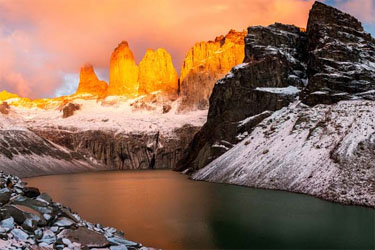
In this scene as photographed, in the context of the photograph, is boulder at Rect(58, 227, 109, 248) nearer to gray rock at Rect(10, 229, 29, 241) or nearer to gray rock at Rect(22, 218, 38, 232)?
gray rock at Rect(22, 218, 38, 232)

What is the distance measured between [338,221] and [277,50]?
273ft

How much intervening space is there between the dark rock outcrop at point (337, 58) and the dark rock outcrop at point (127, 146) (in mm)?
98309

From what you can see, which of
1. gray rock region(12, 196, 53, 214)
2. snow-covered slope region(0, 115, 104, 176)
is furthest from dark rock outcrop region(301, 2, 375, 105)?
snow-covered slope region(0, 115, 104, 176)

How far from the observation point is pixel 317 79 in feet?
272

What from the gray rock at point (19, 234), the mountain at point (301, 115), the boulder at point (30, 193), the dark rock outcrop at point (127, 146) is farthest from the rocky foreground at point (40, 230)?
the dark rock outcrop at point (127, 146)

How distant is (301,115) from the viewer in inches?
2840

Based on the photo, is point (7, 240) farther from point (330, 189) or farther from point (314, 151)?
point (314, 151)

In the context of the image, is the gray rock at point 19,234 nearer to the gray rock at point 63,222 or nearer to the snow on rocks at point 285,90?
the gray rock at point 63,222

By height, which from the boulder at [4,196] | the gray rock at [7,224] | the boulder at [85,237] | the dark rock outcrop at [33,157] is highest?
the boulder at [4,196]

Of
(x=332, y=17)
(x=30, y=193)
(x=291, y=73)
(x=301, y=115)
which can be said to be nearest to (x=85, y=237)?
(x=30, y=193)

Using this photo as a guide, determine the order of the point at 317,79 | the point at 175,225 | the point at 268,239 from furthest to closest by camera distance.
Result: the point at 317,79 < the point at 175,225 < the point at 268,239

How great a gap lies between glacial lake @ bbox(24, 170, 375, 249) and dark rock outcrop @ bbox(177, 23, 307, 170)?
153 ft

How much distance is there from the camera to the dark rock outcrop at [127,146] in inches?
7042

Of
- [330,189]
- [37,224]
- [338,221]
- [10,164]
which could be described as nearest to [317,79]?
[330,189]
